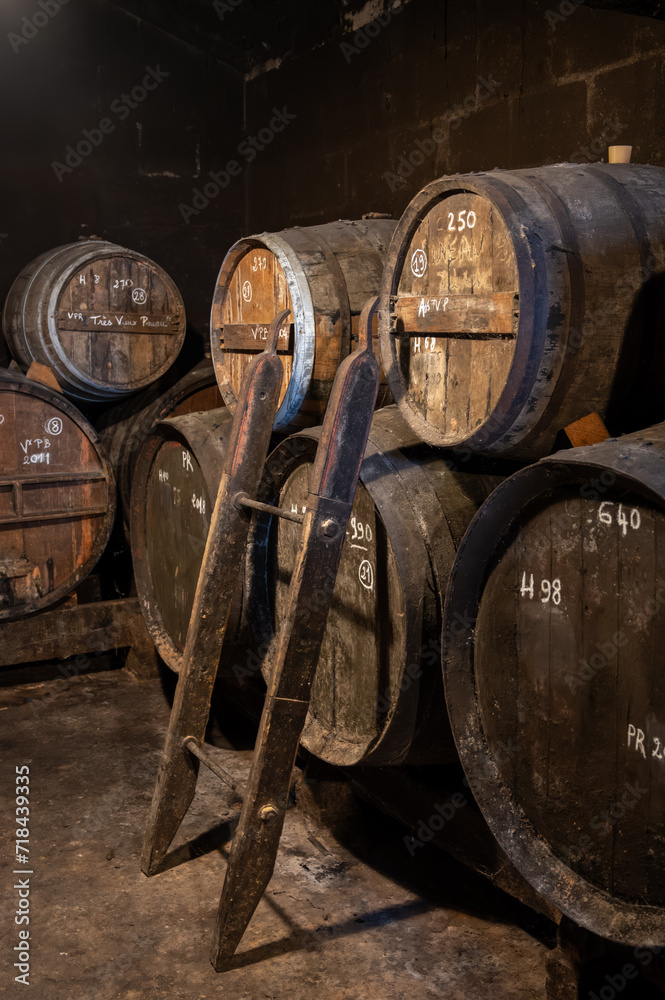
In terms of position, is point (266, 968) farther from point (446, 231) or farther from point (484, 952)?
point (446, 231)

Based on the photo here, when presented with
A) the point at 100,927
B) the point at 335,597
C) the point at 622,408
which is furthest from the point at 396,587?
the point at 100,927

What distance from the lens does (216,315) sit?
3498 mm

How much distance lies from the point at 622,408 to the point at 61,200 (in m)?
4.60

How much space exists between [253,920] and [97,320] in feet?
10.6

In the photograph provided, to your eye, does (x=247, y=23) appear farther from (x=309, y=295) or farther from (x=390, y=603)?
(x=390, y=603)

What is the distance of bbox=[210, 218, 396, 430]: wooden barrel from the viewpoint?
297 cm

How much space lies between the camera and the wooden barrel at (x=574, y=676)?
1617 mm

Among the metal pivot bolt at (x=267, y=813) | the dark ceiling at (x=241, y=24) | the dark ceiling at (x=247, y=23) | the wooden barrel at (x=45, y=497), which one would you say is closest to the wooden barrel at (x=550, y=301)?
the metal pivot bolt at (x=267, y=813)

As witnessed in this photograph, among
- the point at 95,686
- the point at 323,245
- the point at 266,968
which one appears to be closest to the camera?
the point at 266,968

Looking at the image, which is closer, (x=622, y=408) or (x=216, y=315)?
(x=622, y=408)

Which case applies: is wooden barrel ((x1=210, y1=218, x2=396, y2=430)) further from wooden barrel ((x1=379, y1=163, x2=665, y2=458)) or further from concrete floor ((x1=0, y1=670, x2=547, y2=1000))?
concrete floor ((x1=0, y1=670, x2=547, y2=1000))

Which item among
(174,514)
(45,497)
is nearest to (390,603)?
(174,514)

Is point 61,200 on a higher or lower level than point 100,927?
higher

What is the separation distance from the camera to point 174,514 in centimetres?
368
